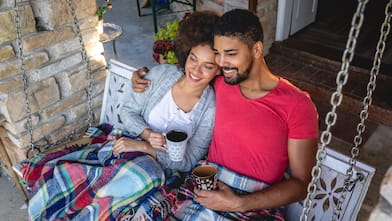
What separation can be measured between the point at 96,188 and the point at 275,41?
274cm

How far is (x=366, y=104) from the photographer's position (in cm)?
121

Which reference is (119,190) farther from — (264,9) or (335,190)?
(264,9)

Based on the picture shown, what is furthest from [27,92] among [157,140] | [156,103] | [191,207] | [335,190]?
[335,190]

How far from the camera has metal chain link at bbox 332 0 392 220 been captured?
1139 mm

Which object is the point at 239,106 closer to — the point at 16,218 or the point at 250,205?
the point at 250,205

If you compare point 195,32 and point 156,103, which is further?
point 156,103

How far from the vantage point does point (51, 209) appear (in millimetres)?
1675

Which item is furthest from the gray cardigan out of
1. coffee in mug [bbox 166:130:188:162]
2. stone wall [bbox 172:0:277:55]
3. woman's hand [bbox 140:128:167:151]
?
stone wall [bbox 172:0:277:55]

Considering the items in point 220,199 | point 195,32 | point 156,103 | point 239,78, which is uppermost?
point 195,32

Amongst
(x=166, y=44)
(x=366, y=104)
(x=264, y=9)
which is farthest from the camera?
(x=264, y=9)

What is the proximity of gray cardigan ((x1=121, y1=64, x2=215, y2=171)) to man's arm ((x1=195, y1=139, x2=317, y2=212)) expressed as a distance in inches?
13.3

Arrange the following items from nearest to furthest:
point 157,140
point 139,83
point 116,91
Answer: point 157,140, point 139,83, point 116,91

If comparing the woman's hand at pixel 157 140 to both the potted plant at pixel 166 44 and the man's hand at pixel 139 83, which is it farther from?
the potted plant at pixel 166 44

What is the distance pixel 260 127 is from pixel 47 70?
1380mm
